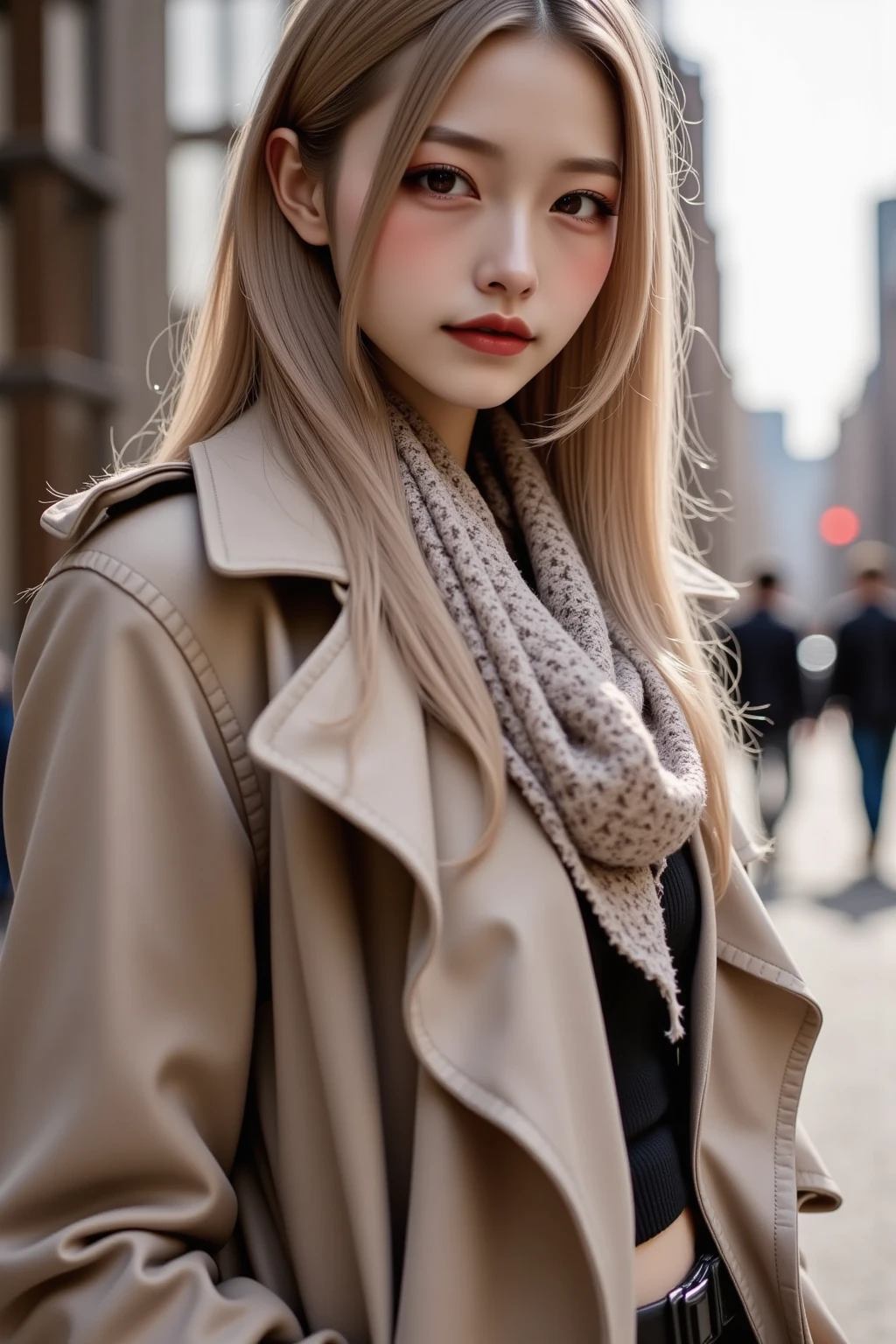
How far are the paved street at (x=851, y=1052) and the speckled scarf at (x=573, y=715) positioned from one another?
2.21 metres

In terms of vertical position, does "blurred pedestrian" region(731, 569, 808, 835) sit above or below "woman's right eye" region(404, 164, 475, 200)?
below

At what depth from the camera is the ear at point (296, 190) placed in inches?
51.4

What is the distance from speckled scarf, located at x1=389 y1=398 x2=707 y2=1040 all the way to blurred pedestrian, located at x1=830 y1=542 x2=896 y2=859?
7.61 m

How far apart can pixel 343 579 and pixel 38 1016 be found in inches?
17.1

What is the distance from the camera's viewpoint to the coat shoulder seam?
106 centimetres

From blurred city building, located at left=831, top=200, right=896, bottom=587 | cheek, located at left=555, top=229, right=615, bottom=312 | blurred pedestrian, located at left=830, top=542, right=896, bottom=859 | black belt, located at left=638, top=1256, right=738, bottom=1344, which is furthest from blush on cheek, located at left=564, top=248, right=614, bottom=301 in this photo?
blurred city building, located at left=831, top=200, right=896, bottom=587

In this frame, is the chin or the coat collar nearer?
the coat collar

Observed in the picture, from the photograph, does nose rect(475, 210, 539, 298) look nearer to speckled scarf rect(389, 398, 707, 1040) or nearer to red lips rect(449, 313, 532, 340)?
red lips rect(449, 313, 532, 340)

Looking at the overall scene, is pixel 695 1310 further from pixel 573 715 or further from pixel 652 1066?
pixel 573 715

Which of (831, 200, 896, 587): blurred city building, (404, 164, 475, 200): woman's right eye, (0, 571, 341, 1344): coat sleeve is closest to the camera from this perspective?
(0, 571, 341, 1344): coat sleeve

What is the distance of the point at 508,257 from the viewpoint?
1.20 metres

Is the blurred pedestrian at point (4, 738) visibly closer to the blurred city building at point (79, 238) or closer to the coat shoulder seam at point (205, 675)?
the blurred city building at point (79, 238)

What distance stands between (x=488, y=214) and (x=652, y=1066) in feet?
2.74

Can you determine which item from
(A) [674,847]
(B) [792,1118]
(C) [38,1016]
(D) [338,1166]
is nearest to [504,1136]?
(D) [338,1166]
